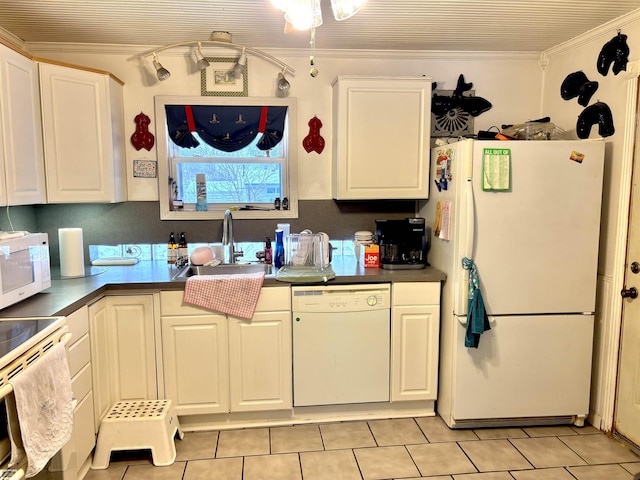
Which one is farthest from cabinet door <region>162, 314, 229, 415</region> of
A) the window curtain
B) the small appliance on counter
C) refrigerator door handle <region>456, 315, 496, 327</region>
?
refrigerator door handle <region>456, 315, 496, 327</region>

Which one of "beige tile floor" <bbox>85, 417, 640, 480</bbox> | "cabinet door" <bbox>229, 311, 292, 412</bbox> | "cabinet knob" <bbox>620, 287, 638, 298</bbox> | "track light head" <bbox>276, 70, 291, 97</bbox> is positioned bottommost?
"beige tile floor" <bbox>85, 417, 640, 480</bbox>

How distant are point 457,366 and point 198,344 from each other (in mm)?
1479

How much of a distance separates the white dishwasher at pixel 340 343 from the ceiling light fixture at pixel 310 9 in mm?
1443

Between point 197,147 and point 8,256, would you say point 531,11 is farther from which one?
point 8,256

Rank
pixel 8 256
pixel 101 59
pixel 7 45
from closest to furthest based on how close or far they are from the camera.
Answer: pixel 8 256 < pixel 7 45 < pixel 101 59

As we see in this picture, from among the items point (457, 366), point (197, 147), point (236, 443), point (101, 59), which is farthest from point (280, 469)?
point (101, 59)

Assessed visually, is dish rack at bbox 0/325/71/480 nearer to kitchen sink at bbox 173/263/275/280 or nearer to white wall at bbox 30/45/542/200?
kitchen sink at bbox 173/263/275/280

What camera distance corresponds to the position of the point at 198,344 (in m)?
2.79

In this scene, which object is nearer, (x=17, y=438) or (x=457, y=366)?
(x=17, y=438)

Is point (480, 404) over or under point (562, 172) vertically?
under

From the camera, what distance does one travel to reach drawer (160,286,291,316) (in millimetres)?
2736

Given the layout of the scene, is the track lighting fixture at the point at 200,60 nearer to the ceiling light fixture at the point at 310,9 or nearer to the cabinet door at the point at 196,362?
the ceiling light fixture at the point at 310,9

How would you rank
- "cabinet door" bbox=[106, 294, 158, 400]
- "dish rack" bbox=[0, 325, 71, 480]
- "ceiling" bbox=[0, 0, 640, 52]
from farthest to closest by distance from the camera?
"cabinet door" bbox=[106, 294, 158, 400] < "ceiling" bbox=[0, 0, 640, 52] < "dish rack" bbox=[0, 325, 71, 480]

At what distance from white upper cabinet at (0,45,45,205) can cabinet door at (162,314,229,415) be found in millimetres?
994
